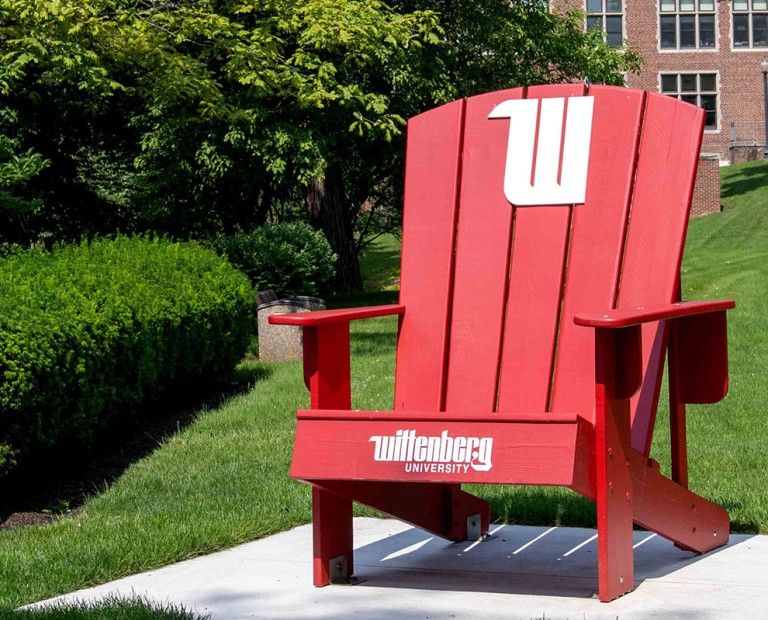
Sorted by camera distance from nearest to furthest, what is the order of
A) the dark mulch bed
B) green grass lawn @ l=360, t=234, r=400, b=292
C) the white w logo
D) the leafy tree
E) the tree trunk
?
1. the white w logo
2. the dark mulch bed
3. the leafy tree
4. the tree trunk
5. green grass lawn @ l=360, t=234, r=400, b=292

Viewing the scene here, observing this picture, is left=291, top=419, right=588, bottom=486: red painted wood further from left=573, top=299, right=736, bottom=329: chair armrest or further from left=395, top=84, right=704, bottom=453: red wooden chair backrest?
left=395, top=84, right=704, bottom=453: red wooden chair backrest

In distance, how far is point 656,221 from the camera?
4352 millimetres

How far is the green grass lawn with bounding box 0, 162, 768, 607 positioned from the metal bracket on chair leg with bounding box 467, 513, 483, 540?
0.40m

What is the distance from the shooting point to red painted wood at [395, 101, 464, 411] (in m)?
4.58

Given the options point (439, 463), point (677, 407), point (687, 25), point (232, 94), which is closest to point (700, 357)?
point (677, 407)

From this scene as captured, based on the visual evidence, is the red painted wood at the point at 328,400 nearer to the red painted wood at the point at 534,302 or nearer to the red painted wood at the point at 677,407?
the red painted wood at the point at 534,302

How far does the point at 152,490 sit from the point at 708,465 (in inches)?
102

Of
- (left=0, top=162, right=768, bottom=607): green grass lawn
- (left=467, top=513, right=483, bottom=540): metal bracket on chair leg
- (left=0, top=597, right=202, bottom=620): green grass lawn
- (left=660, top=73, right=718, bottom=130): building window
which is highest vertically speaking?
(left=660, top=73, right=718, bottom=130): building window

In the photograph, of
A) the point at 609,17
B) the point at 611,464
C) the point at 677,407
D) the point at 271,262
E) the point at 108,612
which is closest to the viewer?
the point at 108,612

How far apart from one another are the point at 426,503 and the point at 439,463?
0.88 metres

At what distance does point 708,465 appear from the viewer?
6.12 meters

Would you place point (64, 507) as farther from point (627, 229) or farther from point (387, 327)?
point (387, 327)

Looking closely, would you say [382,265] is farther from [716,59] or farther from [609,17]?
[716,59]

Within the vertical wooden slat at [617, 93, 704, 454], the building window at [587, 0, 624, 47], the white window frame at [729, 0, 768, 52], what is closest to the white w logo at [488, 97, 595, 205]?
→ the vertical wooden slat at [617, 93, 704, 454]
